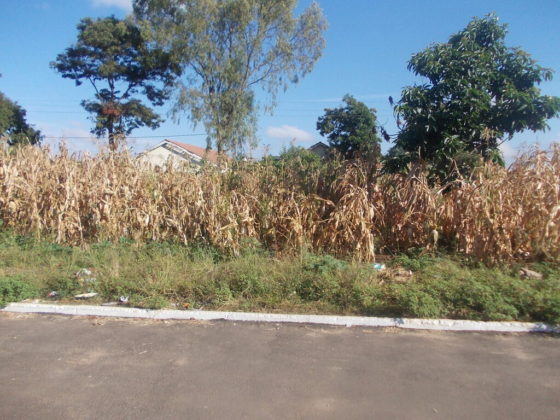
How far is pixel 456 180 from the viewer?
24.5 ft

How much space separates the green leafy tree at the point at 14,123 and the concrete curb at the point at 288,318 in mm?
25768

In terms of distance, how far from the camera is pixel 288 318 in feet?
17.9

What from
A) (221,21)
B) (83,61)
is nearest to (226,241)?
(221,21)

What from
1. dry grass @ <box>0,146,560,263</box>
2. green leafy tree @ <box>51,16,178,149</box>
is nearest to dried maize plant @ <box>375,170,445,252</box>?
dry grass @ <box>0,146,560,263</box>

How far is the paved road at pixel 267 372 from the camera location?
3.51m

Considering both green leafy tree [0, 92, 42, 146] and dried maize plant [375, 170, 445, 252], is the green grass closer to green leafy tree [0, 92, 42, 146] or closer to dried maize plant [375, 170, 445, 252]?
dried maize plant [375, 170, 445, 252]

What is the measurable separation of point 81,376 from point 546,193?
6.67 m

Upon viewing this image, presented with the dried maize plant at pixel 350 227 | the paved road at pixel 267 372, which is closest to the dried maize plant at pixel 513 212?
the dried maize plant at pixel 350 227

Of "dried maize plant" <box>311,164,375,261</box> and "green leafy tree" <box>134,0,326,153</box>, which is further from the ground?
"green leafy tree" <box>134,0,326,153</box>

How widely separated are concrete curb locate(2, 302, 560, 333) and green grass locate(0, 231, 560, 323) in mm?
134

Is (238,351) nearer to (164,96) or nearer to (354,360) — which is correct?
(354,360)

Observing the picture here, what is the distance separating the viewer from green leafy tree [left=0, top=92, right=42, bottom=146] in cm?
2853

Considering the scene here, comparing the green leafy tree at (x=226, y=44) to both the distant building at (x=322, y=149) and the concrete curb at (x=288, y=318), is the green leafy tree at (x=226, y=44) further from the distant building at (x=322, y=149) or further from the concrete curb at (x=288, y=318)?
the concrete curb at (x=288, y=318)

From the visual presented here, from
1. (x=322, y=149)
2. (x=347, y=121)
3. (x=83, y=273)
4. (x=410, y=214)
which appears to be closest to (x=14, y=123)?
(x=347, y=121)
